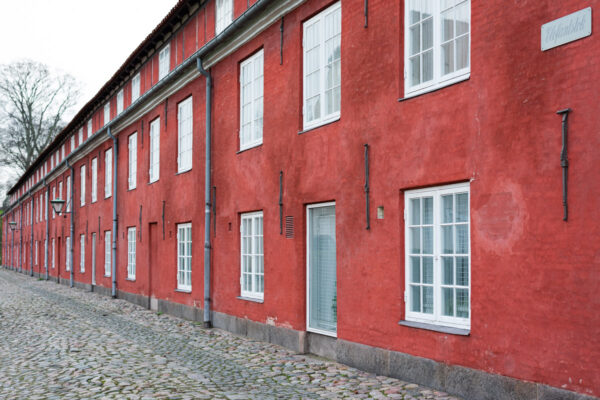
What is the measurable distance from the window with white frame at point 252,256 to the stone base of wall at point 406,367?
61 cm

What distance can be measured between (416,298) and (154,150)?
1249 cm

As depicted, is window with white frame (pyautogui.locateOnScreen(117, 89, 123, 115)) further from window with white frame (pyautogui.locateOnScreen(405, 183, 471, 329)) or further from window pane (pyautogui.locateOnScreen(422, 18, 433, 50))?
window with white frame (pyautogui.locateOnScreen(405, 183, 471, 329))

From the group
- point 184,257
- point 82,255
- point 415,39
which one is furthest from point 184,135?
point 82,255

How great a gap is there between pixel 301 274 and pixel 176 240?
23.0ft

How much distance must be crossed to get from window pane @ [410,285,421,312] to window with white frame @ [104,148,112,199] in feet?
59.2

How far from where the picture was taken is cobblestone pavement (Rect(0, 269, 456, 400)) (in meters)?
7.44

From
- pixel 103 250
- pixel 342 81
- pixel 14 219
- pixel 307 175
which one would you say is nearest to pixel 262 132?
pixel 307 175

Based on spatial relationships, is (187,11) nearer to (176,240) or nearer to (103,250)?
(176,240)

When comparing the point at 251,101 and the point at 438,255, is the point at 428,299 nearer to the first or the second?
the point at 438,255

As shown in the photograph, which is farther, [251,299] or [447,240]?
[251,299]

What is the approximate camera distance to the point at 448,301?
7391 millimetres

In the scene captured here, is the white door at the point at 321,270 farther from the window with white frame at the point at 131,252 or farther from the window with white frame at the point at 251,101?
the window with white frame at the point at 131,252

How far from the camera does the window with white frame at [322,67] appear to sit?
9703mm

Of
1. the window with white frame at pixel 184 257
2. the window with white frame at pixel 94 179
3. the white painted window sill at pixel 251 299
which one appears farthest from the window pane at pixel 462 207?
the window with white frame at pixel 94 179
